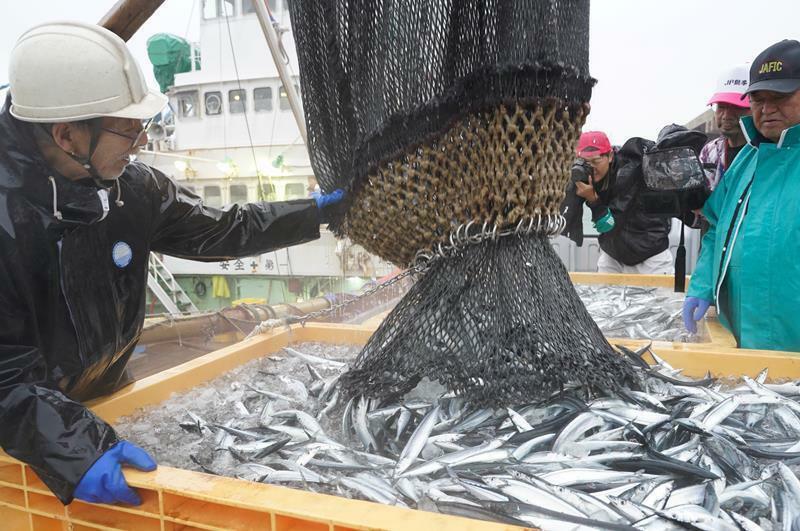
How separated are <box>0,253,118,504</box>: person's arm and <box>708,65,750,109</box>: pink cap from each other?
4.62m

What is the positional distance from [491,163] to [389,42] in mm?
629

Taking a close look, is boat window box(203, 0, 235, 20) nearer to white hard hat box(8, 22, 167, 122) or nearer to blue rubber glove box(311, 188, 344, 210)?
blue rubber glove box(311, 188, 344, 210)

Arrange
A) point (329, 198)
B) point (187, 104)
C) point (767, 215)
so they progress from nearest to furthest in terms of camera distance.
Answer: point (329, 198), point (767, 215), point (187, 104)

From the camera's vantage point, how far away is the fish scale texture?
222cm

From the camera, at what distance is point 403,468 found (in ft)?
6.06

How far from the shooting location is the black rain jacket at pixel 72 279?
1.72 metres

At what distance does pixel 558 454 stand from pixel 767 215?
2062mm

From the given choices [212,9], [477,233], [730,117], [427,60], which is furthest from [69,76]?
[212,9]

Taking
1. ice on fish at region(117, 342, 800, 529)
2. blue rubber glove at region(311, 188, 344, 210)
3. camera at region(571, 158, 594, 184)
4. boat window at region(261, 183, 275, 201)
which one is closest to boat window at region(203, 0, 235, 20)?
boat window at region(261, 183, 275, 201)

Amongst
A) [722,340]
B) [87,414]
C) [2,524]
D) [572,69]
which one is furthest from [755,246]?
[2,524]

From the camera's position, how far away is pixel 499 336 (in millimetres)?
2240

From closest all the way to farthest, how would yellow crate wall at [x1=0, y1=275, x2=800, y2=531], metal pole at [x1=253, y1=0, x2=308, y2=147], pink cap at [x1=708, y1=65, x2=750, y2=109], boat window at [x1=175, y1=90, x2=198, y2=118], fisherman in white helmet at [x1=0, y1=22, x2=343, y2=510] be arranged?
yellow crate wall at [x1=0, y1=275, x2=800, y2=531]
fisherman in white helmet at [x1=0, y1=22, x2=343, y2=510]
metal pole at [x1=253, y1=0, x2=308, y2=147]
pink cap at [x1=708, y1=65, x2=750, y2=109]
boat window at [x1=175, y1=90, x2=198, y2=118]

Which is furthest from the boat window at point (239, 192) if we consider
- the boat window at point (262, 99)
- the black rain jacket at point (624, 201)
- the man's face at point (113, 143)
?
the man's face at point (113, 143)

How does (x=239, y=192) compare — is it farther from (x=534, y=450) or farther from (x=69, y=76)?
(x=534, y=450)
